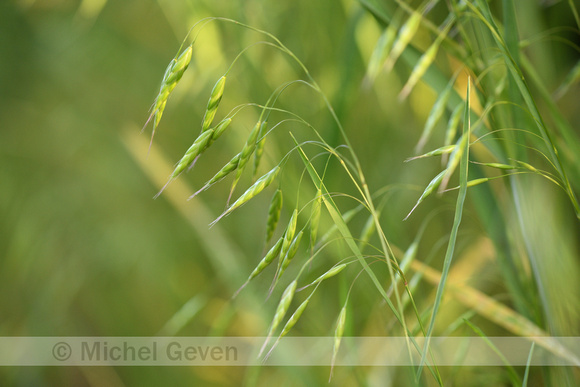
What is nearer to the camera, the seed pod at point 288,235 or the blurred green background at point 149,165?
the seed pod at point 288,235

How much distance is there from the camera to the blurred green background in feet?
1.59

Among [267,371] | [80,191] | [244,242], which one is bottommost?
[267,371]

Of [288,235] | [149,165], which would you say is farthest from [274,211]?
[149,165]

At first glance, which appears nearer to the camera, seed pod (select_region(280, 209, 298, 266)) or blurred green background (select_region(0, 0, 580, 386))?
seed pod (select_region(280, 209, 298, 266))

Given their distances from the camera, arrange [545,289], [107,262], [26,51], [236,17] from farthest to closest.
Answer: [26,51] → [107,262] → [236,17] → [545,289]

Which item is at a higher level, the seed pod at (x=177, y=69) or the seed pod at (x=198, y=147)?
the seed pod at (x=177, y=69)

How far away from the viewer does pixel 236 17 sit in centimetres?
41

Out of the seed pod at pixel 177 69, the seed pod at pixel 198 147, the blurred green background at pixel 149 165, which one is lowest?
the blurred green background at pixel 149 165

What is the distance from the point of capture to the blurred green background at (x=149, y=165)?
48 centimetres

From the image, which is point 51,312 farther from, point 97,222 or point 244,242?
point 244,242

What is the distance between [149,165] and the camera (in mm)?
550

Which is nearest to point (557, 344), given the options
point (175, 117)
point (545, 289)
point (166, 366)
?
point (545, 289)

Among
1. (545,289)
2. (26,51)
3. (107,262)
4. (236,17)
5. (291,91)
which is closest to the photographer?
(545,289)

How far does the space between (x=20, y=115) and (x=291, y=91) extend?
54 centimetres
